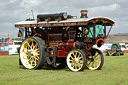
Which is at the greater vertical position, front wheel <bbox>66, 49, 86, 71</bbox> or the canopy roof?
the canopy roof

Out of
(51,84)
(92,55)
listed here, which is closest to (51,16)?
(92,55)

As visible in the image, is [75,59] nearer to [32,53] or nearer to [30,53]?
[32,53]

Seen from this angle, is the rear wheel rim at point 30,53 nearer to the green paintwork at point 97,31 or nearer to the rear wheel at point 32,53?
the rear wheel at point 32,53

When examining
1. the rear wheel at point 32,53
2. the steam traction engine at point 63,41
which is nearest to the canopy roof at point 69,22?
the steam traction engine at point 63,41

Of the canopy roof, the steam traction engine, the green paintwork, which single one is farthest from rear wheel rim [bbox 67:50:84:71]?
the canopy roof

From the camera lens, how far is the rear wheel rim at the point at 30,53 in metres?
17.6

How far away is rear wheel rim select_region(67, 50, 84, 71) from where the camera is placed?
15.8 metres

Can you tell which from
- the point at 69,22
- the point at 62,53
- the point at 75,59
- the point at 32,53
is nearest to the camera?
the point at 75,59

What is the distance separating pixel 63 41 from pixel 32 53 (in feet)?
6.46

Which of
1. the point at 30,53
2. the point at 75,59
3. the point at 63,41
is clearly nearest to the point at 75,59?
the point at 75,59

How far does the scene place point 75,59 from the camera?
626 inches

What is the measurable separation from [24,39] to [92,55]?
168 inches

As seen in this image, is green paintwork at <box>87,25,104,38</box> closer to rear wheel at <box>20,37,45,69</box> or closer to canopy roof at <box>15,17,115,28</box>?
canopy roof at <box>15,17,115,28</box>

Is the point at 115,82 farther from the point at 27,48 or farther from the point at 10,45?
the point at 10,45
